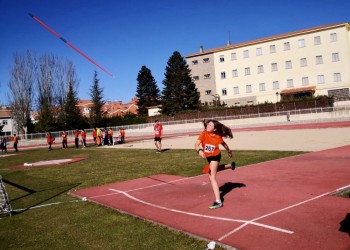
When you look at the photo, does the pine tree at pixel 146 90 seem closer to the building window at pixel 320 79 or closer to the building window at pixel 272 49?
the building window at pixel 272 49

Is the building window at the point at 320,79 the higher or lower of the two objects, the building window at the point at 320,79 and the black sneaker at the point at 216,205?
the higher

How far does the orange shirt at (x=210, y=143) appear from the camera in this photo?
23.9 ft

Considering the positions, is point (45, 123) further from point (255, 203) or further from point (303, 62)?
point (255, 203)

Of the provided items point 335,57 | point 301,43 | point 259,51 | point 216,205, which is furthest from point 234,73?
point 216,205

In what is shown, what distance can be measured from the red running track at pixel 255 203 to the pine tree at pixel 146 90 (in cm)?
7973

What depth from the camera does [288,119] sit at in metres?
44.3

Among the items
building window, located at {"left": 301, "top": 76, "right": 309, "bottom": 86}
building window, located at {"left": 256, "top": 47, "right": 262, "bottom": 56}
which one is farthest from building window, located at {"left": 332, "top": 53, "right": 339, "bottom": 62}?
building window, located at {"left": 256, "top": 47, "right": 262, "bottom": 56}

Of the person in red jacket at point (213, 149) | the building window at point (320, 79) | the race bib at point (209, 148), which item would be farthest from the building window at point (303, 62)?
the race bib at point (209, 148)

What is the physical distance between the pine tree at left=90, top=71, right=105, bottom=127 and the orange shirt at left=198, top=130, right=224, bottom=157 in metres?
60.2

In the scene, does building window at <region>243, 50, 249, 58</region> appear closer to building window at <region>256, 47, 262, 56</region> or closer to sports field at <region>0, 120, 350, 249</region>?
building window at <region>256, 47, 262, 56</region>

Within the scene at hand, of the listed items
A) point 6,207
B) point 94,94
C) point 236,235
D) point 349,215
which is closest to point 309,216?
point 349,215

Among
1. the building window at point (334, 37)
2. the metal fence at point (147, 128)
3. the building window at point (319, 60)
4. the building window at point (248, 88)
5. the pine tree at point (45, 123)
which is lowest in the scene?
the metal fence at point (147, 128)

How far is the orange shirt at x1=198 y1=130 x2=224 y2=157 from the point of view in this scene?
729 cm

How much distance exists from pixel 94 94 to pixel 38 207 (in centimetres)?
6484
